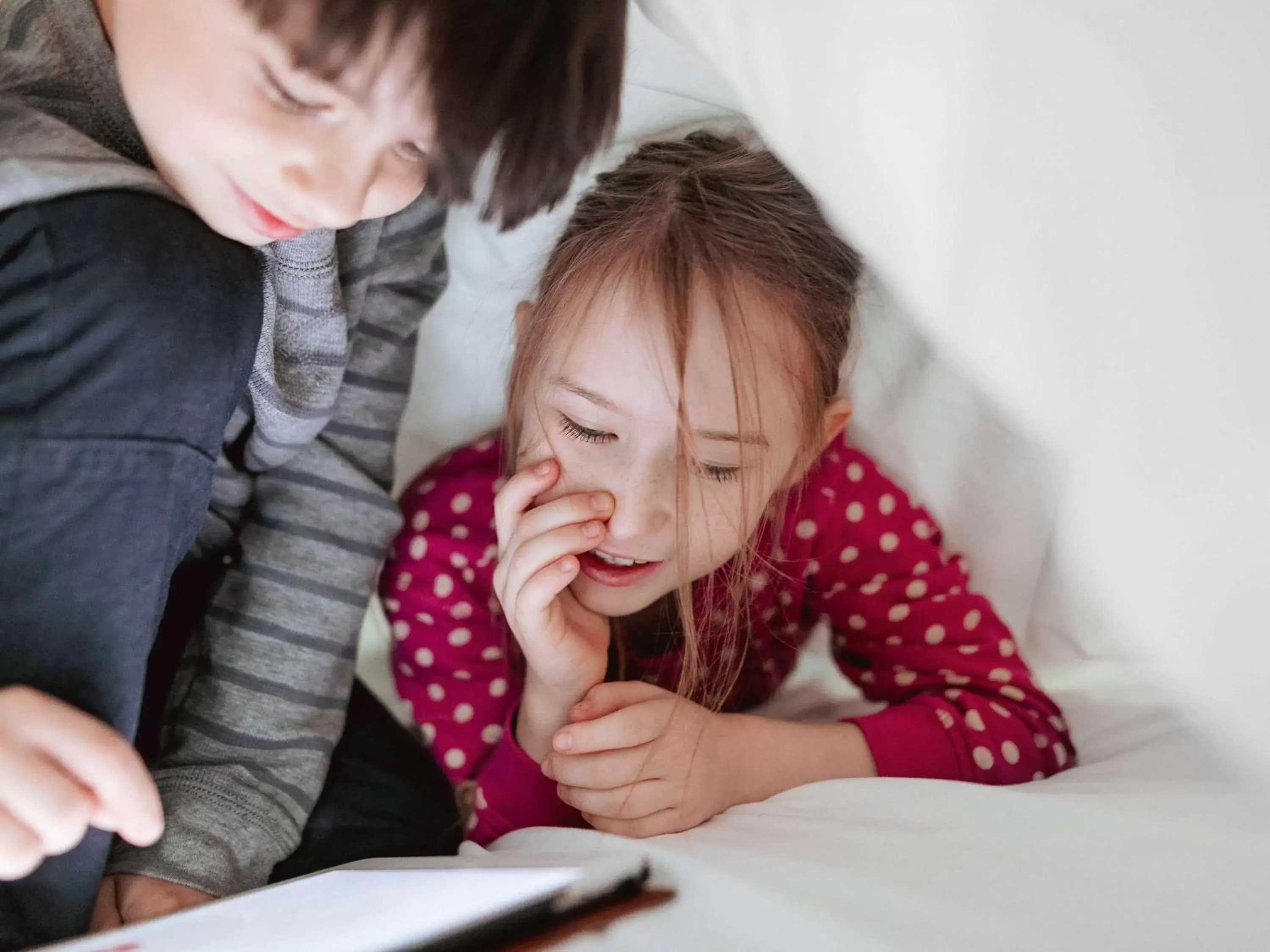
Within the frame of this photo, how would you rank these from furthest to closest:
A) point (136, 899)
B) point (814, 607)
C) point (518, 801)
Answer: point (814, 607) < point (518, 801) < point (136, 899)

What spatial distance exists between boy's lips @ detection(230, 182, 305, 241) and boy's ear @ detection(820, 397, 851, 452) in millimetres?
360

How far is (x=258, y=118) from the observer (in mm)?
506

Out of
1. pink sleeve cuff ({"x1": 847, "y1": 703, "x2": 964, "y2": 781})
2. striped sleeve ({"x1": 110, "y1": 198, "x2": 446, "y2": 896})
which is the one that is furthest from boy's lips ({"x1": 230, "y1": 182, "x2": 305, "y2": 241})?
pink sleeve cuff ({"x1": 847, "y1": 703, "x2": 964, "y2": 781})

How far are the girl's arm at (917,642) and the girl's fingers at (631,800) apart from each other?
0.51ft

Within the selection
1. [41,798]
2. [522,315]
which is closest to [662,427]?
[522,315]

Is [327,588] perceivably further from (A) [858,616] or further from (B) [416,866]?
(A) [858,616]

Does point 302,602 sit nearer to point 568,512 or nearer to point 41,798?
point 568,512

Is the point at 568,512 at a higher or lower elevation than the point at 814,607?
higher

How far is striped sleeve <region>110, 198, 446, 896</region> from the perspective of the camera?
2.38 ft

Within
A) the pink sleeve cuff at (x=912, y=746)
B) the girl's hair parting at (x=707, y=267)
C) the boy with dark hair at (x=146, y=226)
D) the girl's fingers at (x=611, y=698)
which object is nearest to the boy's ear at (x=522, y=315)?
the girl's hair parting at (x=707, y=267)

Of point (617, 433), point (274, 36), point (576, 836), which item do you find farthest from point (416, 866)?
point (274, 36)

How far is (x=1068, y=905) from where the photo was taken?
0.56 m

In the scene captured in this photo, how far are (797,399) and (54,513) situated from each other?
415mm

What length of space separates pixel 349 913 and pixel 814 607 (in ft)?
1.52
